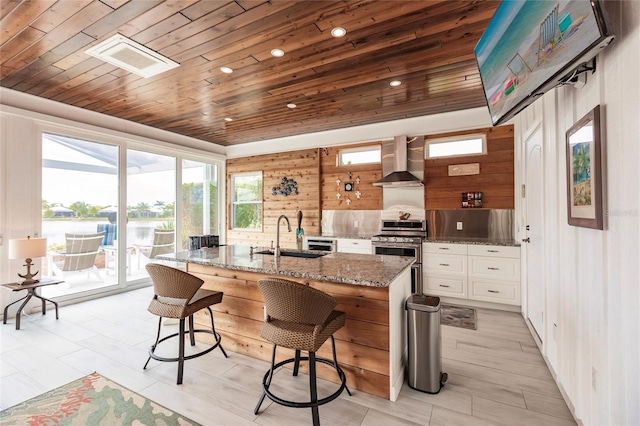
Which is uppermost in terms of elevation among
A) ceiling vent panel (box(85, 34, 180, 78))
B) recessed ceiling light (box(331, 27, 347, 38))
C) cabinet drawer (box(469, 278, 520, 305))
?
recessed ceiling light (box(331, 27, 347, 38))

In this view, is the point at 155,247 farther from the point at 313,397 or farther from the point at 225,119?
the point at 313,397

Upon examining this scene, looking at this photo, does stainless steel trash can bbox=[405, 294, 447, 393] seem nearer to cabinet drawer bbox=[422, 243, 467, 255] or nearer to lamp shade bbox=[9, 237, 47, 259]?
cabinet drawer bbox=[422, 243, 467, 255]

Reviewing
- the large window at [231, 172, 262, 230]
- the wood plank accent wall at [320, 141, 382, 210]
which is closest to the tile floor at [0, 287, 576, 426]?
the wood plank accent wall at [320, 141, 382, 210]

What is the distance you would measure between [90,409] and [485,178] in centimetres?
513

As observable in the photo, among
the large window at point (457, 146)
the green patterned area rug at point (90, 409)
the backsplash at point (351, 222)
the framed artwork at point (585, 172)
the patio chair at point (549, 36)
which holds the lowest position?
the green patterned area rug at point (90, 409)

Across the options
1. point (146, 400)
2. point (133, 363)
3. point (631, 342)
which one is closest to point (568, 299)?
point (631, 342)

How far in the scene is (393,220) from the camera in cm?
501

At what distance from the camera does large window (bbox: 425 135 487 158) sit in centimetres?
442

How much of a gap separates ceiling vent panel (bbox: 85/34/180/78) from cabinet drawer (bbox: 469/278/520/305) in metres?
4.59

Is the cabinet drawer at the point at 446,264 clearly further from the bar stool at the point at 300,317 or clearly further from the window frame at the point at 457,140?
the bar stool at the point at 300,317

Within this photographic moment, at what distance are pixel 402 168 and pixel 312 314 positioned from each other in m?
3.64

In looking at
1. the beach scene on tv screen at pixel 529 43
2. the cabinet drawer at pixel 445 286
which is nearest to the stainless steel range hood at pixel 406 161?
the cabinet drawer at pixel 445 286

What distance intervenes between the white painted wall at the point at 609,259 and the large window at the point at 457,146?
2453mm

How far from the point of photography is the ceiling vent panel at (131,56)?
8.46ft
